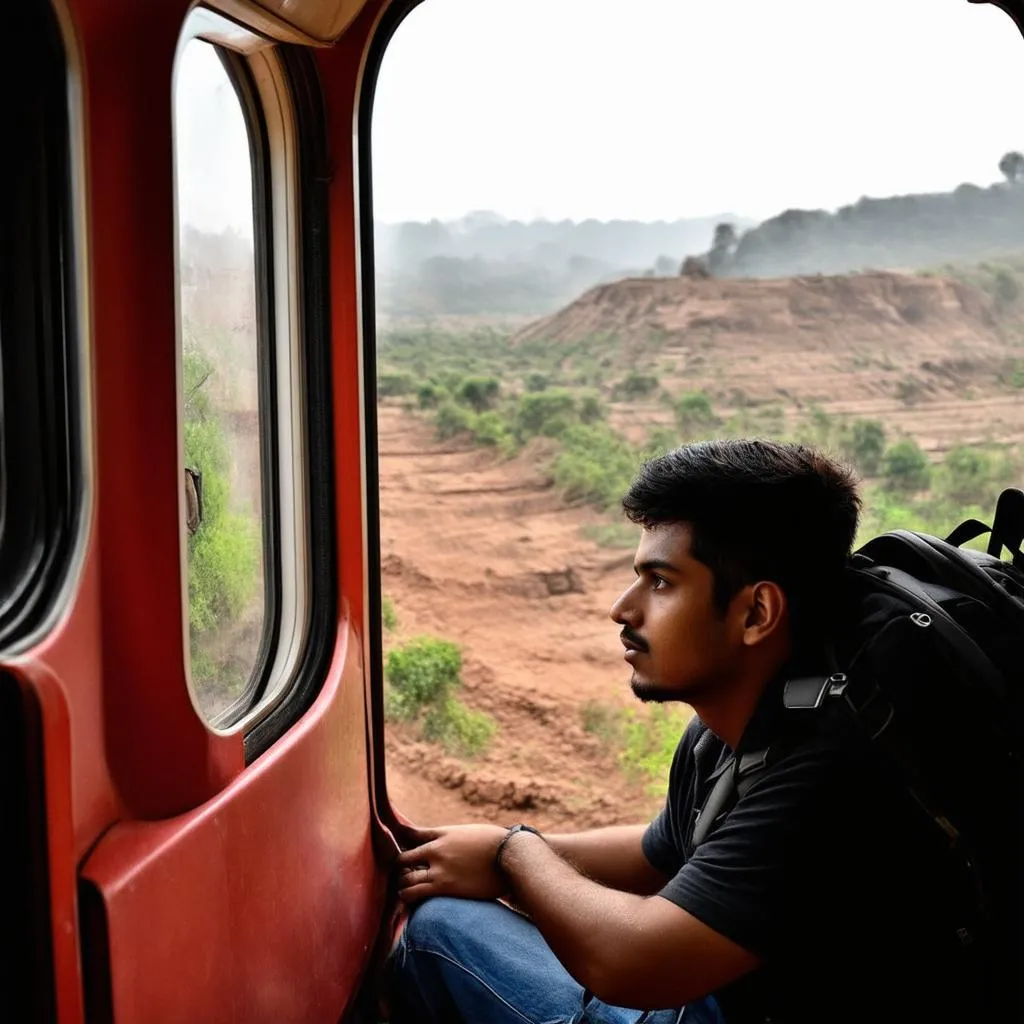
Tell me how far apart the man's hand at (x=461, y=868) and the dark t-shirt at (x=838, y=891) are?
563 mm

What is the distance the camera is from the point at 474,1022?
6.15 ft

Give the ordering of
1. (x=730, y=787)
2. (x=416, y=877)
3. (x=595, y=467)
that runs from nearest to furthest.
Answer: (x=730, y=787) → (x=416, y=877) → (x=595, y=467)

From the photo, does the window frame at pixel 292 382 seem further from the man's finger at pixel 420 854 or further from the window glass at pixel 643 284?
the window glass at pixel 643 284

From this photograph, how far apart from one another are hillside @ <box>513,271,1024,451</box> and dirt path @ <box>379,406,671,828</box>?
1694 mm

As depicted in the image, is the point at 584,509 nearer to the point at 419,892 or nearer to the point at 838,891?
the point at 419,892

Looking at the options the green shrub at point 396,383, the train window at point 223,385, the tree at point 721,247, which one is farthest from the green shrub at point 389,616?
the train window at point 223,385

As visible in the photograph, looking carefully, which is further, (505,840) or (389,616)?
(389,616)

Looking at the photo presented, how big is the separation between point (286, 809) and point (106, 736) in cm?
48

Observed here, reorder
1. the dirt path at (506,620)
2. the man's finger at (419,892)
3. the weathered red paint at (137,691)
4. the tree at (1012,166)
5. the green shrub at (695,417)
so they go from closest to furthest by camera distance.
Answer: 1. the weathered red paint at (137,691)
2. the man's finger at (419,892)
3. the dirt path at (506,620)
4. the green shrub at (695,417)
5. the tree at (1012,166)

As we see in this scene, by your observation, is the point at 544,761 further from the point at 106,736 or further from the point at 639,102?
the point at 639,102

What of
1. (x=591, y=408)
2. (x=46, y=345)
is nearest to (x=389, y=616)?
(x=591, y=408)

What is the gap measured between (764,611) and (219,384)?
985mm

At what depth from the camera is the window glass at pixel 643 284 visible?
10.6 meters

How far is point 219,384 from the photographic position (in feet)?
6.30
